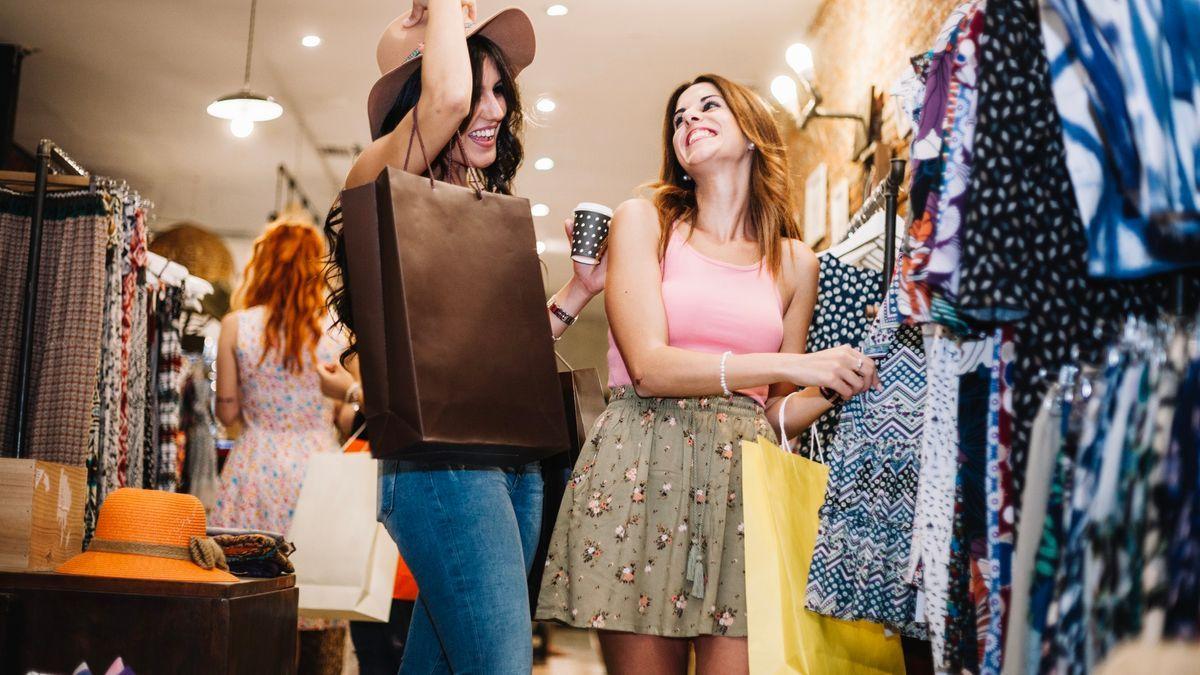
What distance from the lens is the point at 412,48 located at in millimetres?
2082

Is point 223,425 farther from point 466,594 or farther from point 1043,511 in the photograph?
point 1043,511

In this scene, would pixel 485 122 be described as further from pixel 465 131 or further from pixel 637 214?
pixel 637 214

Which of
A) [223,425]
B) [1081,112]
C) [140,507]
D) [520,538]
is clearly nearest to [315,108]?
[223,425]

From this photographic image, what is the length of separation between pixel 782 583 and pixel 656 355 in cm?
45

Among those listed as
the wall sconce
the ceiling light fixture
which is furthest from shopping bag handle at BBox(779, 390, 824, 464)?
the ceiling light fixture

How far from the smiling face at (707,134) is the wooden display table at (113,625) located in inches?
50.7

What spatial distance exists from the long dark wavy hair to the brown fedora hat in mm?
17

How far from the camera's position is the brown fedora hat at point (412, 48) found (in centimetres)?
184

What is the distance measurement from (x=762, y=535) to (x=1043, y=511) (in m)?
0.70

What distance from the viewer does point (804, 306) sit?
2180 millimetres

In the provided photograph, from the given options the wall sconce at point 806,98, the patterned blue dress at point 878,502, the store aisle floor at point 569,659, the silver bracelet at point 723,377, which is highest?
the wall sconce at point 806,98

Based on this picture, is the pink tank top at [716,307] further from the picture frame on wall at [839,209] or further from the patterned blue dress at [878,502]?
the picture frame on wall at [839,209]

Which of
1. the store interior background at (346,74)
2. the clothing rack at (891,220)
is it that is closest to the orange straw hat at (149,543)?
the clothing rack at (891,220)

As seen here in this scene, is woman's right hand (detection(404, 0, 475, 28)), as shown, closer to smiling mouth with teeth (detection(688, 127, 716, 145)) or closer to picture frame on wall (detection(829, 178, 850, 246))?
smiling mouth with teeth (detection(688, 127, 716, 145))
